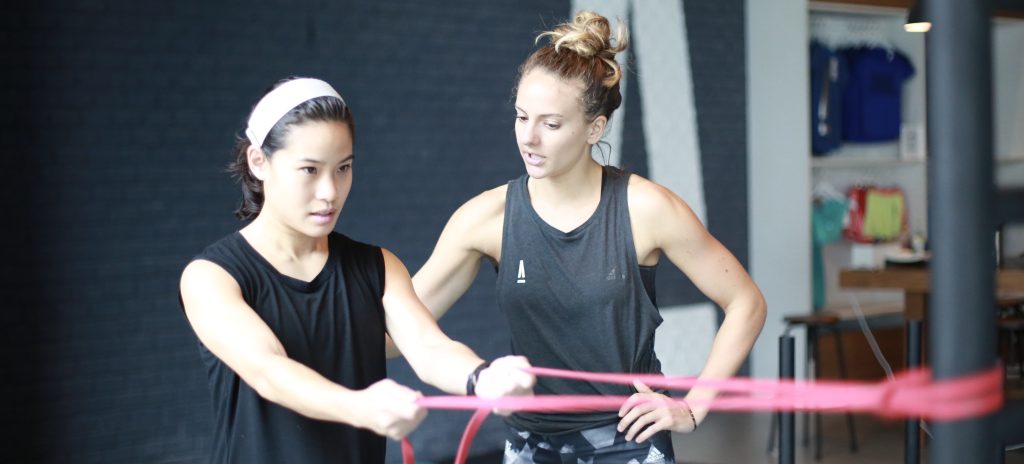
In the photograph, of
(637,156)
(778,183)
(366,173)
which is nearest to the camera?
(366,173)

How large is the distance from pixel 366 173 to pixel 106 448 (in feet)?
5.83

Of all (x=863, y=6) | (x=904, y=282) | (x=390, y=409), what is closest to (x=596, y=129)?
(x=390, y=409)

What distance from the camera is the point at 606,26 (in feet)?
8.11

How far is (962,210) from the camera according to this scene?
667 millimetres

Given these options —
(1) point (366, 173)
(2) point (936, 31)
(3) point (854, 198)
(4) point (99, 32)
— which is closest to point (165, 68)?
(4) point (99, 32)

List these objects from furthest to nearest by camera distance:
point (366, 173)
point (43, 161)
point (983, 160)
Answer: point (366, 173) < point (43, 161) < point (983, 160)

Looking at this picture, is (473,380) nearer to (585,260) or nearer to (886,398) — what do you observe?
(585,260)

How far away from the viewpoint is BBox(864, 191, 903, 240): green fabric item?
775 cm

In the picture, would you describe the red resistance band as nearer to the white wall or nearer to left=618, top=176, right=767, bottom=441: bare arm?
left=618, top=176, right=767, bottom=441: bare arm

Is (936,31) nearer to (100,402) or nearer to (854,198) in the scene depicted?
(100,402)

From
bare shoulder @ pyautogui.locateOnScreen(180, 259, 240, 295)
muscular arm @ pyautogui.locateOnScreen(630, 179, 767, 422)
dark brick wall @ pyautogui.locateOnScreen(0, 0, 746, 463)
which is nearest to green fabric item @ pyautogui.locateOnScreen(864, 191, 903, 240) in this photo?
dark brick wall @ pyautogui.locateOnScreen(0, 0, 746, 463)

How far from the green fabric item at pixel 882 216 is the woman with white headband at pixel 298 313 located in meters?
6.43

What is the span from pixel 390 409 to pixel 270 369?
28 centimetres

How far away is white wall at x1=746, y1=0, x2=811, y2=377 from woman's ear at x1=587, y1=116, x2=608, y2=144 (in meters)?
4.78
